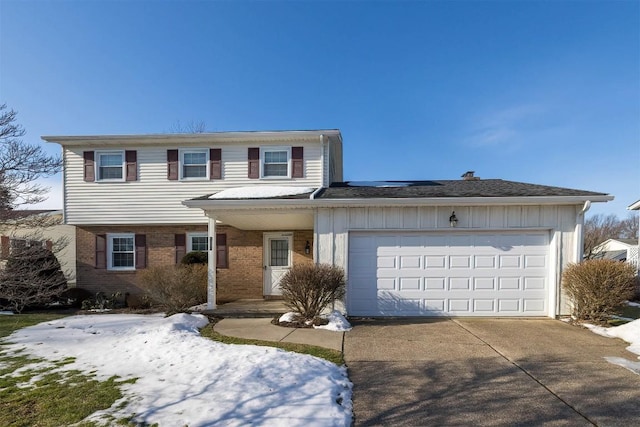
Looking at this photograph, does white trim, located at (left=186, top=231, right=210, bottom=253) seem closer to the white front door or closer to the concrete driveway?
the white front door

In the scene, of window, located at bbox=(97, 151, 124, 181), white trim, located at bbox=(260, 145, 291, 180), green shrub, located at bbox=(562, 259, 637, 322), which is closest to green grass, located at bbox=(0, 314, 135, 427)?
white trim, located at bbox=(260, 145, 291, 180)

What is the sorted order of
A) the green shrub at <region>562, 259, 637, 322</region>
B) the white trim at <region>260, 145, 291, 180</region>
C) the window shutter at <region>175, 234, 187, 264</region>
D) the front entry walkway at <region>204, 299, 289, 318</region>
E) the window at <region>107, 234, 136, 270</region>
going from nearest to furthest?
the green shrub at <region>562, 259, 637, 322</region> < the front entry walkway at <region>204, 299, 289, 318</region> < the white trim at <region>260, 145, 291, 180</region> < the window shutter at <region>175, 234, 187, 264</region> < the window at <region>107, 234, 136, 270</region>

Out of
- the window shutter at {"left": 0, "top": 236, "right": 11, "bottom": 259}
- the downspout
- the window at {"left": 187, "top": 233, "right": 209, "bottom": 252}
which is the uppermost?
the downspout

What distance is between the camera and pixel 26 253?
307 inches

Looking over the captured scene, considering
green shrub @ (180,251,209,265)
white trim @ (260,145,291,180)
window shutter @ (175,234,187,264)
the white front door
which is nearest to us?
green shrub @ (180,251,209,265)

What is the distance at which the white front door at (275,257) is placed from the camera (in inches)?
444

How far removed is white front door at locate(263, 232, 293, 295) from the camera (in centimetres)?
1128

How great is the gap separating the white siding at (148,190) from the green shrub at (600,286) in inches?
310

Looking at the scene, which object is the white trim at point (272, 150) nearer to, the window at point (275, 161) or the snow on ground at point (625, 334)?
the window at point (275, 161)

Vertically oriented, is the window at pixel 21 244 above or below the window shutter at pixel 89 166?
below

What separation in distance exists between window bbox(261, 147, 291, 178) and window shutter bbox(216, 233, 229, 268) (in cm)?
274

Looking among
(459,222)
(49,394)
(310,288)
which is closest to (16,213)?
(49,394)

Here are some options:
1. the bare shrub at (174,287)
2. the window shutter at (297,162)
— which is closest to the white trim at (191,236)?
the bare shrub at (174,287)

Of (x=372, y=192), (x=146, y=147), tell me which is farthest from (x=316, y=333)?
(x=146, y=147)
